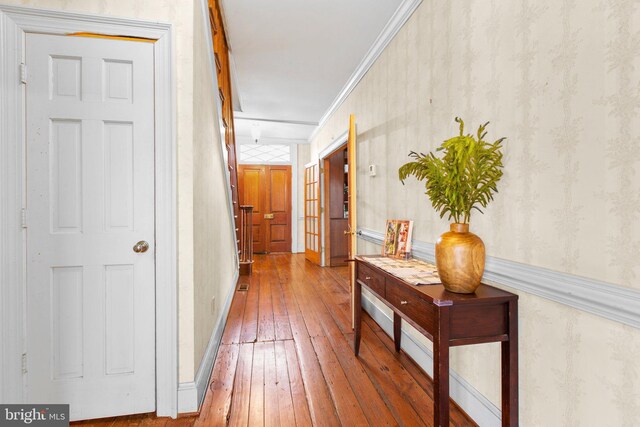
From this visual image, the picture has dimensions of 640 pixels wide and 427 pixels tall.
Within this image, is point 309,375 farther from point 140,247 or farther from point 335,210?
point 335,210

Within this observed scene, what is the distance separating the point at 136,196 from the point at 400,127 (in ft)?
6.31

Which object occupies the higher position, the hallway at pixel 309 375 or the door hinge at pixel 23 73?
the door hinge at pixel 23 73

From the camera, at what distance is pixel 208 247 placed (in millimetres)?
2141

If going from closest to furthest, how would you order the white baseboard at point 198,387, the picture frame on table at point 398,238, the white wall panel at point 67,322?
the white wall panel at point 67,322
the white baseboard at point 198,387
the picture frame on table at point 398,238

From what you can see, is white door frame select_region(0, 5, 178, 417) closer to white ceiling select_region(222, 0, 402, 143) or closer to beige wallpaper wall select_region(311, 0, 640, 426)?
white ceiling select_region(222, 0, 402, 143)

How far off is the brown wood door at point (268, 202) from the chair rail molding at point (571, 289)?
5705 mm

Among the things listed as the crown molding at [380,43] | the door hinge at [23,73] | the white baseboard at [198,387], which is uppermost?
the crown molding at [380,43]

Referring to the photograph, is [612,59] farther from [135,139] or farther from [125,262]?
[125,262]

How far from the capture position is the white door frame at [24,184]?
55.4 inches

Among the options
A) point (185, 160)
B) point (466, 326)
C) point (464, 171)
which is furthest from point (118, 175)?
point (466, 326)

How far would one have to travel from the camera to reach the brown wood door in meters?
6.80

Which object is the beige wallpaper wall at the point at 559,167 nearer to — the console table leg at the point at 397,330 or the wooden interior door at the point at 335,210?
the console table leg at the point at 397,330

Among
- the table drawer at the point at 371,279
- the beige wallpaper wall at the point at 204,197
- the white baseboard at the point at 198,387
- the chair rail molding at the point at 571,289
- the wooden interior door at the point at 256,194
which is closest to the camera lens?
the chair rail molding at the point at 571,289

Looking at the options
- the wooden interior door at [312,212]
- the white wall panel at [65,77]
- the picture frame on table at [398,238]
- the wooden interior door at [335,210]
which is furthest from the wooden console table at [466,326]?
the wooden interior door at [312,212]
